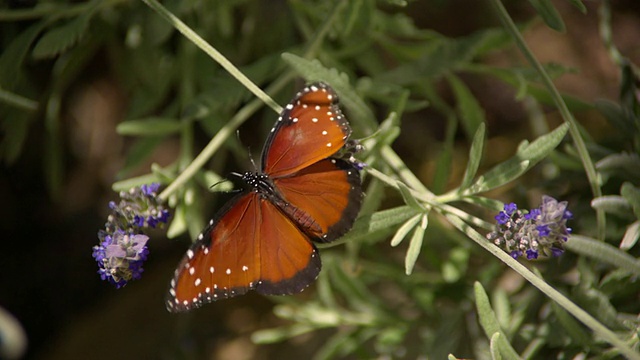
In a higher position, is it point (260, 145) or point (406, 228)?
point (406, 228)

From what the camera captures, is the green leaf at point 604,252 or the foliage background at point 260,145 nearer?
the green leaf at point 604,252

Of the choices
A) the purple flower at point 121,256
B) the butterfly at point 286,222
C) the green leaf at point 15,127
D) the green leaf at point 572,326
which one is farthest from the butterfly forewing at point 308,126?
the green leaf at point 15,127

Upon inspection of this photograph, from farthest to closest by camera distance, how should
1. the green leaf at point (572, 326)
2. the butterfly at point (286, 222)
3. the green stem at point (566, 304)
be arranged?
the green leaf at point (572, 326)
the butterfly at point (286, 222)
the green stem at point (566, 304)

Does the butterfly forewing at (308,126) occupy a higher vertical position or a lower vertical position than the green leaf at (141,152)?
higher

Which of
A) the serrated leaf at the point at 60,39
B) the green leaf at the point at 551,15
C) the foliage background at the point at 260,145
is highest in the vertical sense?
the green leaf at the point at 551,15

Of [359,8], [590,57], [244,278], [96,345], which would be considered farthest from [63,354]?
[590,57]

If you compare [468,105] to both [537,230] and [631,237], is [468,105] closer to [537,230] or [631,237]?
[631,237]

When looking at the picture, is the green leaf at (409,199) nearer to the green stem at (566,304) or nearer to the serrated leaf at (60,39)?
the green stem at (566,304)

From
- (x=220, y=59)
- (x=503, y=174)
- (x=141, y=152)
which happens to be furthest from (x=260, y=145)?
(x=503, y=174)
